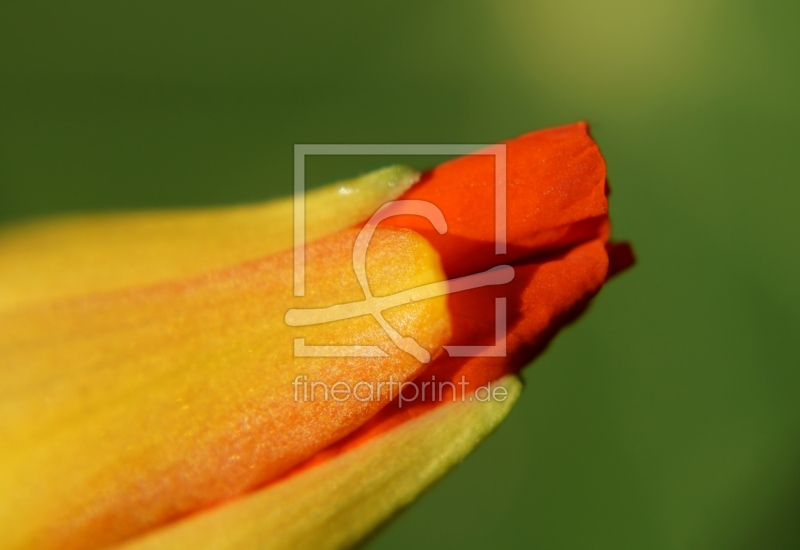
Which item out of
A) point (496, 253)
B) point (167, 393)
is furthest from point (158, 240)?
point (496, 253)

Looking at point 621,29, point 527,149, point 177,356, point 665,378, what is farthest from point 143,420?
point 621,29

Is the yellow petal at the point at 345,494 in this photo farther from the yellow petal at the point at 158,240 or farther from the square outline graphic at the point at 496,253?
the yellow petal at the point at 158,240

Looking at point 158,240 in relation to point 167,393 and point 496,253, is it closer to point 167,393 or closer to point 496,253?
point 167,393

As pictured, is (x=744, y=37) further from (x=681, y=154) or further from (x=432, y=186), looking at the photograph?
(x=432, y=186)

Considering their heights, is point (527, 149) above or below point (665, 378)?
above

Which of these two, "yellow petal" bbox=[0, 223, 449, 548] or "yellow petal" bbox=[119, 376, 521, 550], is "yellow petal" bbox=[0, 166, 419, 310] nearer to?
"yellow petal" bbox=[0, 223, 449, 548]
